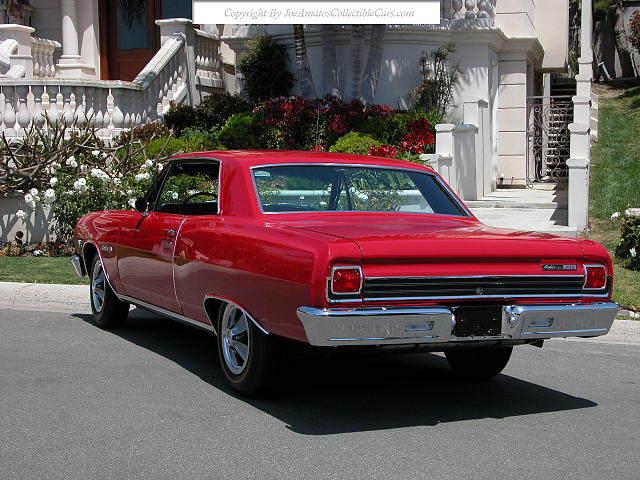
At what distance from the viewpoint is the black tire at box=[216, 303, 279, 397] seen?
6164mm

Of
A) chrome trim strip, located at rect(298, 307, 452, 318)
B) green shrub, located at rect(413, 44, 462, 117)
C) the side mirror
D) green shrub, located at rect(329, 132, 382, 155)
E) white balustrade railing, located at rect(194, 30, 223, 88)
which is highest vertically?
white balustrade railing, located at rect(194, 30, 223, 88)

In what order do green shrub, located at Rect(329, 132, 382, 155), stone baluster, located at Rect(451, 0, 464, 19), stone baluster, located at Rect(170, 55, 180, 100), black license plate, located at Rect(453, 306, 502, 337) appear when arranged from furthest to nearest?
stone baluster, located at Rect(170, 55, 180, 100) < stone baluster, located at Rect(451, 0, 464, 19) < green shrub, located at Rect(329, 132, 382, 155) < black license plate, located at Rect(453, 306, 502, 337)

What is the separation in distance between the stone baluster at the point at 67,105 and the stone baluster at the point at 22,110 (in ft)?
1.99

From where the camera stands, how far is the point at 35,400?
641 cm

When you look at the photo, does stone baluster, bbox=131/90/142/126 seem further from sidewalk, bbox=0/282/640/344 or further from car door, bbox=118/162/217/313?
car door, bbox=118/162/217/313

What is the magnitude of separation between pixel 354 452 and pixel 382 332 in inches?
26.6

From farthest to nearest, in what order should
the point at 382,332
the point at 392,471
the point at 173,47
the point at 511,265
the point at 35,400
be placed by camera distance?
1. the point at 173,47
2. the point at 35,400
3. the point at 511,265
4. the point at 382,332
5. the point at 392,471

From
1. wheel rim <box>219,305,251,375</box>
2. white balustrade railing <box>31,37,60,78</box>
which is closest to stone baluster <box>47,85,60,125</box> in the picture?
white balustrade railing <box>31,37,60,78</box>

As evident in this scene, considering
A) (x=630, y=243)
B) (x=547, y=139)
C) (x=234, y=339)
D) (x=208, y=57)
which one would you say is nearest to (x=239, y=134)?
(x=208, y=57)

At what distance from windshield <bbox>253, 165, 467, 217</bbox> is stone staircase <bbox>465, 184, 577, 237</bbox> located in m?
6.58

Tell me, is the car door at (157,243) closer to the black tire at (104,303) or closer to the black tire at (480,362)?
the black tire at (104,303)

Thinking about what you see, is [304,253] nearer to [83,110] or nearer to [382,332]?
[382,332]

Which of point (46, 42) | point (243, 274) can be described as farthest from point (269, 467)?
point (46, 42)

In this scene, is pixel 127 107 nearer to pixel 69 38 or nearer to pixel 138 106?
pixel 138 106
